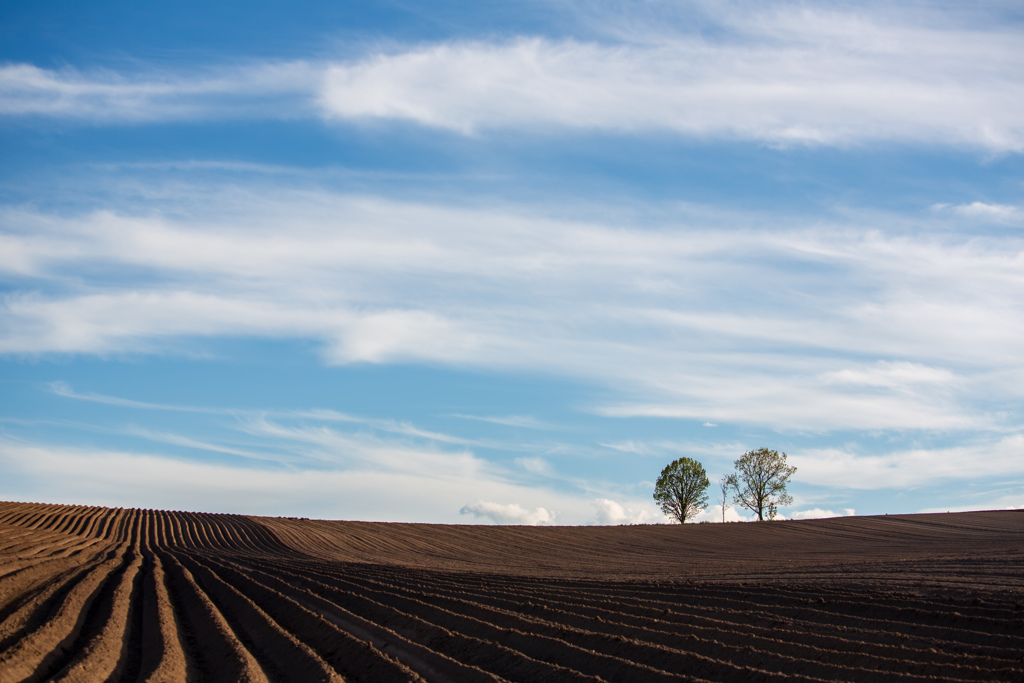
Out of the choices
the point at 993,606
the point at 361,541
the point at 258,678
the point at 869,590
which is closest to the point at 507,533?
the point at 361,541

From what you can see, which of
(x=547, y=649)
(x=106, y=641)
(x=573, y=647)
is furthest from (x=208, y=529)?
(x=573, y=647)

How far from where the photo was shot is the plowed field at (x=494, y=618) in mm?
9375

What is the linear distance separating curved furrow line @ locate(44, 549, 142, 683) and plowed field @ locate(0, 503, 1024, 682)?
0.05 metres

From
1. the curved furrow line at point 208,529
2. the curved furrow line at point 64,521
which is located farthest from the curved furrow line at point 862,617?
the curved furrow line at point 64,521

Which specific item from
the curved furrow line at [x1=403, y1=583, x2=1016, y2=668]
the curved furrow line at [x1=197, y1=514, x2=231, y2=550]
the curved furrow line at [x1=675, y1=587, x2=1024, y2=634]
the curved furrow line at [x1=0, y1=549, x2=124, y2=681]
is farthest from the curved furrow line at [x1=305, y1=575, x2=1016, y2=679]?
the curved furrow line at [x1=197, y1=514, x2=231, y2=550]

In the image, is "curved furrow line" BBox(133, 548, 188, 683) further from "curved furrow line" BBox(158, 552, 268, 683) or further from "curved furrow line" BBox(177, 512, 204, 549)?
"curved furrow line" BBox(177, 512, 204, 549)

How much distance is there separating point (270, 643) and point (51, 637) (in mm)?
3090

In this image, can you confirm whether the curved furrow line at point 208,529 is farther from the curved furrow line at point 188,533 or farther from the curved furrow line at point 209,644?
the curved furrow line at point 209,644

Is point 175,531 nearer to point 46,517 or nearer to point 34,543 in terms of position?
point 46,517

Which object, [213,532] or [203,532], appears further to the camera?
[213,532]

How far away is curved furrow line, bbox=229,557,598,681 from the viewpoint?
30.4 feet

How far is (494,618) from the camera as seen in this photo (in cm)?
1305

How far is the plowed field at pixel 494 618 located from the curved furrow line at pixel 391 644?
0.05 m

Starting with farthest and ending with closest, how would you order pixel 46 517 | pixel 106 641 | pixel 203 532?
pixel 46 517, pixel 203 532, pixel 106 641
